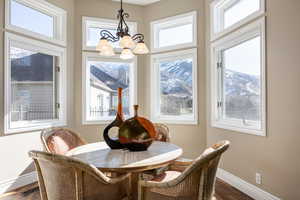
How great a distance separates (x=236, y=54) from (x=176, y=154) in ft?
6.33

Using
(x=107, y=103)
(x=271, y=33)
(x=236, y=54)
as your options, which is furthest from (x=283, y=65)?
(x=107, y=103)

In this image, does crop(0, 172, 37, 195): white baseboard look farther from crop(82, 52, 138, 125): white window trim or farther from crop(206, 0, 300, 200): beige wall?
crop(206, 0, 300, 200): beige wall

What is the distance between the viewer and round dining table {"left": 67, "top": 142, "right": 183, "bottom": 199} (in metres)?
1.49

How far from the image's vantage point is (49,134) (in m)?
2.25

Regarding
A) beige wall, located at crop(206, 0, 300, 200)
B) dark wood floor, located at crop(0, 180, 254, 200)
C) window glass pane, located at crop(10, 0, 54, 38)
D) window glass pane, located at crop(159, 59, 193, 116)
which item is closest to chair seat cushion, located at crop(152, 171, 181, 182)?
dark wood floor, located at crop(0, 180, 254, 200)

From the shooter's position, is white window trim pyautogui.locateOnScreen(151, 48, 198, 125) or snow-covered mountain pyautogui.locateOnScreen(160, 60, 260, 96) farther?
white window trim pyautogui.locateOnScreen(151, 48, 198, 125)

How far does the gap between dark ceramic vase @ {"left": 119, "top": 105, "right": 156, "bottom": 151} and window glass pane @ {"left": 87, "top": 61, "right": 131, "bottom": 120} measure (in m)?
2.19

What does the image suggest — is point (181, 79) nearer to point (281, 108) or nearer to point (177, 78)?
point (177, 78)

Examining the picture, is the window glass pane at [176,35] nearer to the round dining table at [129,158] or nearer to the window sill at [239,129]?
the window sill at [239,129]

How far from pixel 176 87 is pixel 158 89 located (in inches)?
14.1

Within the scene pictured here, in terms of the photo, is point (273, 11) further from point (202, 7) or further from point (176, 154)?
point (176, 154)

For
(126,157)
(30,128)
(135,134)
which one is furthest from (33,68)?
(126,157)

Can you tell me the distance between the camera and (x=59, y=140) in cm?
232

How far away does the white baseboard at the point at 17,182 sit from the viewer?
2672 mm
